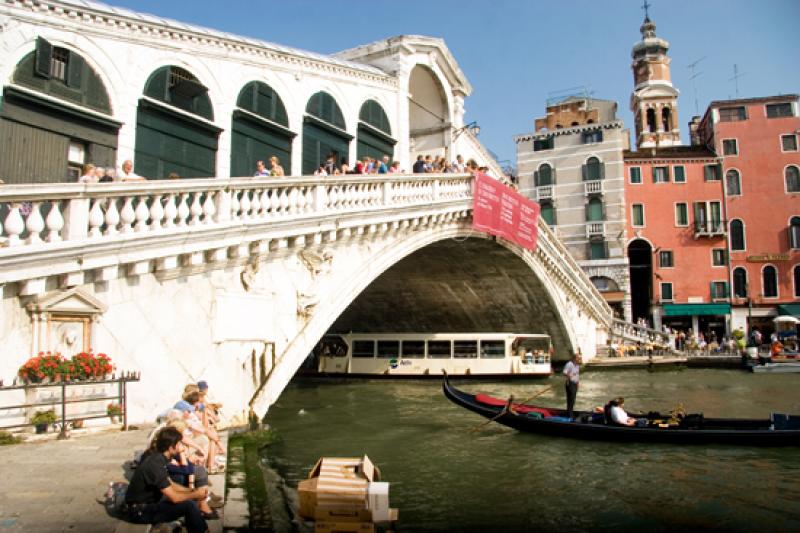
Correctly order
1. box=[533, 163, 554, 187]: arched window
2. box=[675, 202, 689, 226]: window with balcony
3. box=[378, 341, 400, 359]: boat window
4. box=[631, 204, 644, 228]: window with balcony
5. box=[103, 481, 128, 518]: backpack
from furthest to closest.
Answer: box=[533, 163, 554, 187]: arched window
box=[631, 204, 644, 228]: window with balcony
box=[675, 202, 689, 226]: window with balcony
box=[378, 341, 400, 359]: boat window
box=[103, 481, 128, 518]: backpack

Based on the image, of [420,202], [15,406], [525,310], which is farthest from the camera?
[525,310]

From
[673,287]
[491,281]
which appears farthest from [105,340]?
[673,287]

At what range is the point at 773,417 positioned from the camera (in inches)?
327

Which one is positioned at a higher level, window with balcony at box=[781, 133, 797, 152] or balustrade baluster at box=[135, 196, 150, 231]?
window with balcony at box=[781, 133, 797, 152]

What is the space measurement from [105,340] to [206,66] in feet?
16.2

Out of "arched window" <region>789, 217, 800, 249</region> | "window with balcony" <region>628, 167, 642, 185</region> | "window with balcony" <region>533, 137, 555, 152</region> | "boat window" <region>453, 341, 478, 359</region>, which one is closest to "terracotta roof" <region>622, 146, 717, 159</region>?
"window with balcony" <region>628, 167, 642, 185</region>

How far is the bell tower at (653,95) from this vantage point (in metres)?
36.8

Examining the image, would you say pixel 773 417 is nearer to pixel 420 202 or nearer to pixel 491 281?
pixel 420 202

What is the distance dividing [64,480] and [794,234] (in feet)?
101

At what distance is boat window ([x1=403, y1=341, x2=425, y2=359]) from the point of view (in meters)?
19.4

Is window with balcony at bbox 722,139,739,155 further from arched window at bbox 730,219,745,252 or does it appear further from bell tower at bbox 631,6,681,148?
bell tower at bbox 631,6,681,148

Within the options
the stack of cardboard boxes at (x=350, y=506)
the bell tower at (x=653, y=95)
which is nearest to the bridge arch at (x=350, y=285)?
the stack of cardboard boxes at (x=350, y=506)

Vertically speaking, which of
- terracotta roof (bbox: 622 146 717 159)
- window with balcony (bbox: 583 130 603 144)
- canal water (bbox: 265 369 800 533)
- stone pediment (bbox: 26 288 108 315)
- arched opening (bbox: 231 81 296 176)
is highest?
window with balcony (bbox: 583 130 603 144)

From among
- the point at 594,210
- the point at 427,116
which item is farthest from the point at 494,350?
the point at 594,210
